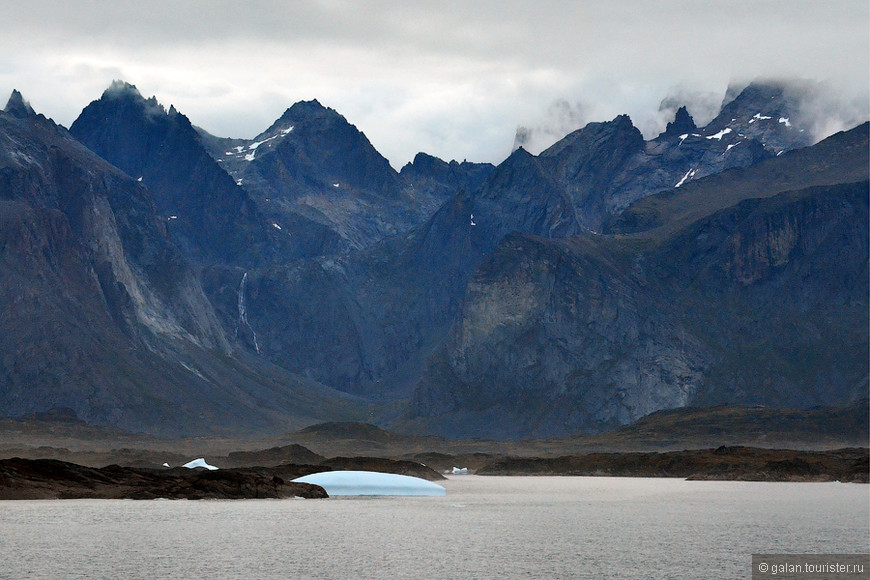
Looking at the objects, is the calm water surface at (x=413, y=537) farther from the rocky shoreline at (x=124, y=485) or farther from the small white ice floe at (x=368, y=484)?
the small white ice floe at (x=368, y=484)

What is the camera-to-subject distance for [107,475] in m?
155

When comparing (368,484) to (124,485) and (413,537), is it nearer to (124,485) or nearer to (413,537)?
(124,485)

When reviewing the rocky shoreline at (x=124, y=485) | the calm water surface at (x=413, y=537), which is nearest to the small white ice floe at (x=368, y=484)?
the rocky shoreline at (x=124, y=485)

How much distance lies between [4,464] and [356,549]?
7103 cm

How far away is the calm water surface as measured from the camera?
7825 cm

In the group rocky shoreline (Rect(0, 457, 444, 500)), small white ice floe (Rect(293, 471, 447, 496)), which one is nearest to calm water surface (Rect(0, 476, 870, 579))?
rocky shoreline (Rect(0, 457, 444, 500))

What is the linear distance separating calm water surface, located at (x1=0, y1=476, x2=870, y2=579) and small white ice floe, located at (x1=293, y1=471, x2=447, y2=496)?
13293 millimetres

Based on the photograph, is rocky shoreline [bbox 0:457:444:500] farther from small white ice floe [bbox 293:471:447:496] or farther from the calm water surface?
the calm water surface

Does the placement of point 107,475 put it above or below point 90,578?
above

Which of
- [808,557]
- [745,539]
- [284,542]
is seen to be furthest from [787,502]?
[284,542]

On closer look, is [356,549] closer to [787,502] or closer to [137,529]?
[137,529]

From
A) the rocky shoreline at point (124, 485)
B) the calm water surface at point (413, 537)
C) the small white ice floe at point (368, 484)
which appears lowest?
the calm water surface at point (413, 537)

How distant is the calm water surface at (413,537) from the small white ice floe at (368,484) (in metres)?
13.3

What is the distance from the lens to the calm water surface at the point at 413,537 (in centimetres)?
7825
